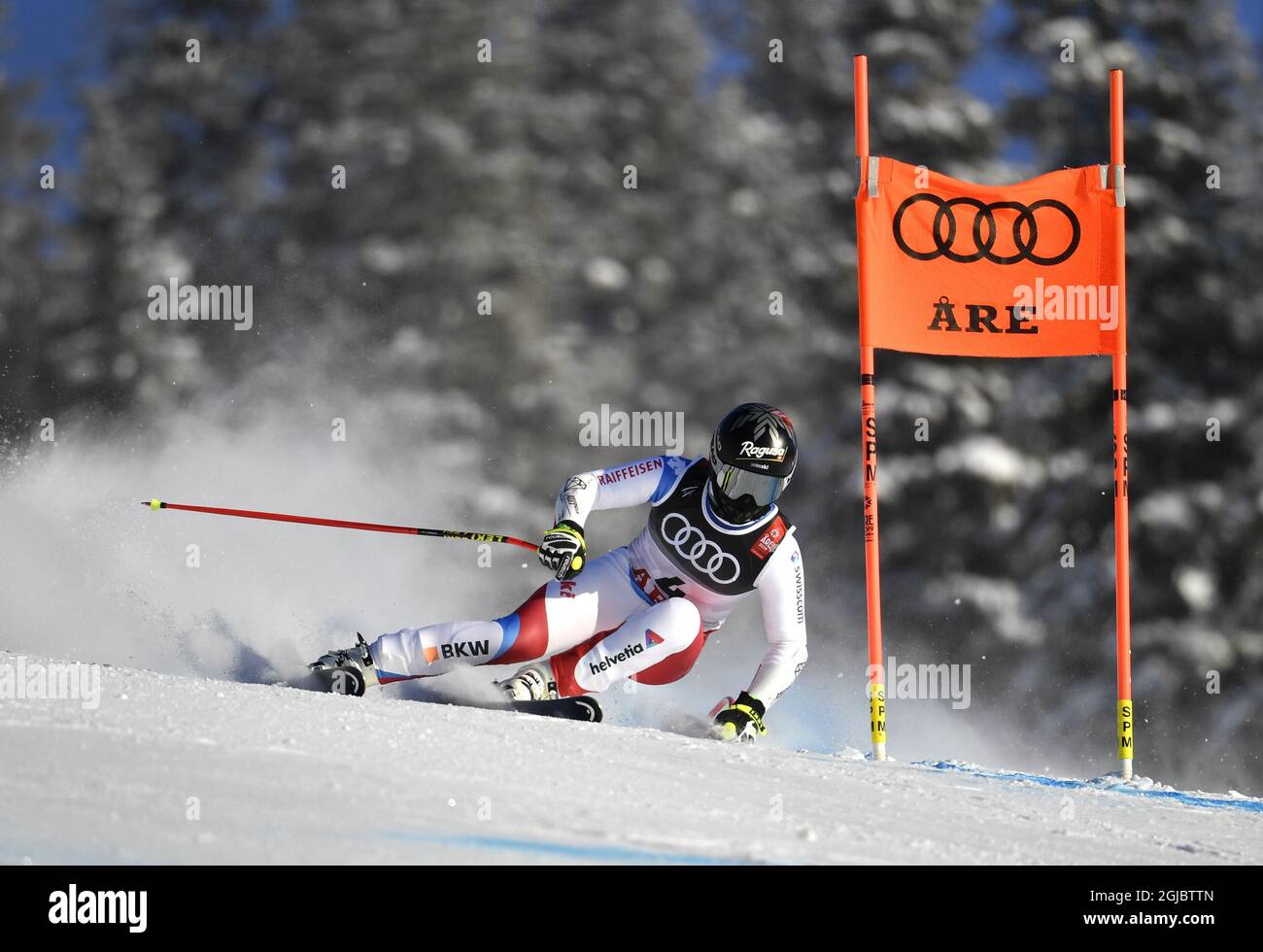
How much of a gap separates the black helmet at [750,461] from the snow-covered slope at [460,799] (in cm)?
97

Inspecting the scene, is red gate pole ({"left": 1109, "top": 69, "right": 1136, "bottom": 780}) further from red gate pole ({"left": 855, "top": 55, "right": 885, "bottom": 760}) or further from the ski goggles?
the ski goggles

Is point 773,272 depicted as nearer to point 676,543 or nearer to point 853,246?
point 853,246

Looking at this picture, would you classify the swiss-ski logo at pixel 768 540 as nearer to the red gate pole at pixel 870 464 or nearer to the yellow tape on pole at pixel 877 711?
the red gate pole at pixel 870 464

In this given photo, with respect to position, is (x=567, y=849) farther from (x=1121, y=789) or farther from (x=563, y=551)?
(x=1121, y=789)

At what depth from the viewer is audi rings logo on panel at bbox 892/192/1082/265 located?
6203 millimetres

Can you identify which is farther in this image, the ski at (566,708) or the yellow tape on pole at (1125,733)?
the yellow tape on pole at (1125,733)

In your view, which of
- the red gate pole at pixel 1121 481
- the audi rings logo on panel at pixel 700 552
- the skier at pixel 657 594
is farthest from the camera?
the red gate pole at pixel 1121 481

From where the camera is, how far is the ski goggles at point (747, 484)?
5414 mm

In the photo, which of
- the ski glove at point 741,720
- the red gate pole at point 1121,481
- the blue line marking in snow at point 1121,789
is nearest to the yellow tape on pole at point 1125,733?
the red gate pole at point 1121,481

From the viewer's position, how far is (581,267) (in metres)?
14.7

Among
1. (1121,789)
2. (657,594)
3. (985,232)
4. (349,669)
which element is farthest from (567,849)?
(985,232)

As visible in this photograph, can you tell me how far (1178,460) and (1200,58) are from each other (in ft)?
12.4

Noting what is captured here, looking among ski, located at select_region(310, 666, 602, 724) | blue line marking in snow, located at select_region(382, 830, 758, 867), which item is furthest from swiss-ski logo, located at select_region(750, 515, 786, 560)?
blue line marking in snow, located at select_region(382, 830, 758, 867)

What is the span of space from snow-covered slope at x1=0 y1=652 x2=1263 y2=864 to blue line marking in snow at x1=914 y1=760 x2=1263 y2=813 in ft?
0.93
